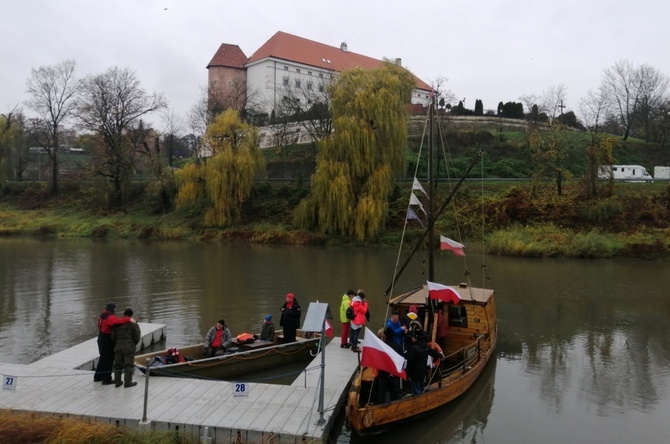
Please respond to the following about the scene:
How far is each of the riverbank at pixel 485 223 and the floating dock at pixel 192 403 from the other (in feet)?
77.3

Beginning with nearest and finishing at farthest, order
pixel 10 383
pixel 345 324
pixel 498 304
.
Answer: pixel 10 383, pixel 345 324, pixel 498 304

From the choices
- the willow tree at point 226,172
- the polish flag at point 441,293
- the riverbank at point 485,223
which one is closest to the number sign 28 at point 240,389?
the polish flag at point 441,293

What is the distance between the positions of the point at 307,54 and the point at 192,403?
240ft

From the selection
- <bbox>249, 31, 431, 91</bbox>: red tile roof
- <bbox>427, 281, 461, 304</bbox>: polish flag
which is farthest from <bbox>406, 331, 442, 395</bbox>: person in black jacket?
<bbox>249, 31, 431, 91</bbox>: red tile roof

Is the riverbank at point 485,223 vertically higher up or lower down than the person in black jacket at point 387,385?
higher up

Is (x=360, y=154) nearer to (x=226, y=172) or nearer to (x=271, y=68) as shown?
(x=226, y=172)

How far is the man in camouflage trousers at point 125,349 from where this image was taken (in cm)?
967

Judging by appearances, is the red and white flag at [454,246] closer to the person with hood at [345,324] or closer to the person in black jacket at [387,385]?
the person with hood at [345,324]

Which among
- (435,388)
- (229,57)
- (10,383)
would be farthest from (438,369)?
(229,57)

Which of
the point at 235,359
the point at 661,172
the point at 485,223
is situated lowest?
the point at 235,359

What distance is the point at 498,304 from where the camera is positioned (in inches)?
829

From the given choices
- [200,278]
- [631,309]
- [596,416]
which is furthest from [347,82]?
[596,416]

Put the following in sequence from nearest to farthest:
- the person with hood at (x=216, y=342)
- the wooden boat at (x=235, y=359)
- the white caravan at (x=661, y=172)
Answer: the wooden boat at (x=235, y=359)
the person with hood at (x=216, y=342)
the white caravan at (x=661, y=172)

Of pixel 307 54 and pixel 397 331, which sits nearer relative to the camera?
pixel 397 331
